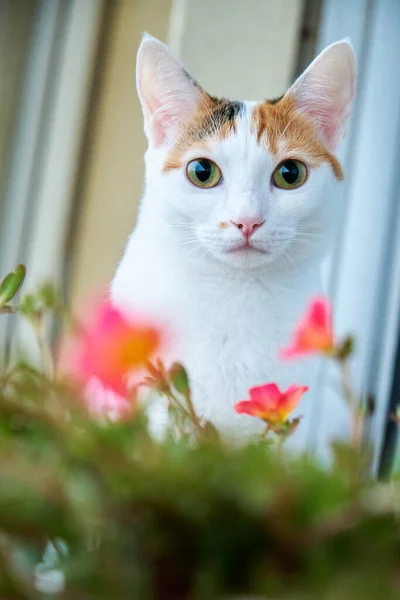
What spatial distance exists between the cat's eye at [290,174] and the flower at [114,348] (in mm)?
475

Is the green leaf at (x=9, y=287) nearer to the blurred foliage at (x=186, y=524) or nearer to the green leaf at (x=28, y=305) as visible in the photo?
the green leaf at (x=28, y=305)

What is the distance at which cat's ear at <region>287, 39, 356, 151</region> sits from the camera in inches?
28.1

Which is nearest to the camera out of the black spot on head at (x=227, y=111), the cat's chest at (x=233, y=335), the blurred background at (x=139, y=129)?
the cat's chest at (x=233, y=335)

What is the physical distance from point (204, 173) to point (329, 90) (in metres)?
0.18

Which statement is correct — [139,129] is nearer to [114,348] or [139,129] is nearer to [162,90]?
[162,90]

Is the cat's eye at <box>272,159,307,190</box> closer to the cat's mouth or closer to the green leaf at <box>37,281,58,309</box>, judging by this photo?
the cat's mouth

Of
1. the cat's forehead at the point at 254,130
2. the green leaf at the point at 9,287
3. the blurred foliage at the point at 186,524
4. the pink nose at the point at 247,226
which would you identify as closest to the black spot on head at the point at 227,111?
the cat's forehead at the point at 254,130

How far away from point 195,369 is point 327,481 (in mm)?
446

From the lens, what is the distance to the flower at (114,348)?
24cm

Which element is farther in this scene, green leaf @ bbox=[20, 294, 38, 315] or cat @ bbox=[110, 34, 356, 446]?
cat @ bbox=[110, 34, 356, 446]

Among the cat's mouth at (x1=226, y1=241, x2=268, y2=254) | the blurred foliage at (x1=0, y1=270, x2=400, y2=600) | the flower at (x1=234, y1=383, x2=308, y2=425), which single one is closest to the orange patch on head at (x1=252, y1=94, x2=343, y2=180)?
the cat's mouth at (x1=226, y1=241, x2=268, y2=254)

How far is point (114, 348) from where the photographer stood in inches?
9.3

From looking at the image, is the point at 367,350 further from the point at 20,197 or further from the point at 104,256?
the point at 20,197

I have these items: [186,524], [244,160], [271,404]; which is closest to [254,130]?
[244,160]
